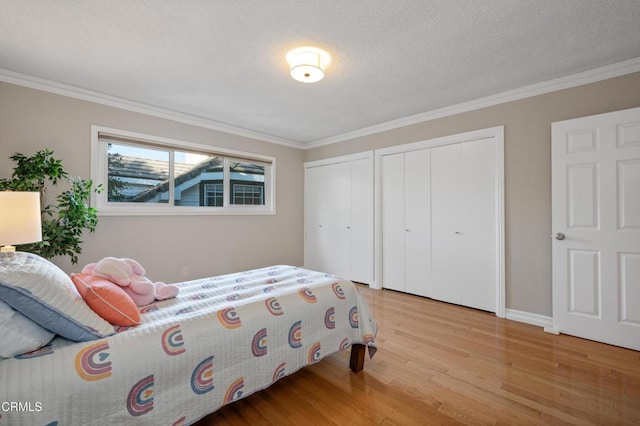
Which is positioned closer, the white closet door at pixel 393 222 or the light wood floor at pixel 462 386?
the light wood floor at pixel 462 386

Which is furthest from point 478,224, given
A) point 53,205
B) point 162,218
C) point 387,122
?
point 53,205

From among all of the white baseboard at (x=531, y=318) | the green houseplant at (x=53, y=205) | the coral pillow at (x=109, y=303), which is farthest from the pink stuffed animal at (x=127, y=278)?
the white baseboard at (x=531, y=318)

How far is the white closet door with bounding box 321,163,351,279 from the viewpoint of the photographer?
4582 mm

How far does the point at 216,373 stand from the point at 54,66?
9.84 feet

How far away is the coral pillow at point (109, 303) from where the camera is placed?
4.26 feet

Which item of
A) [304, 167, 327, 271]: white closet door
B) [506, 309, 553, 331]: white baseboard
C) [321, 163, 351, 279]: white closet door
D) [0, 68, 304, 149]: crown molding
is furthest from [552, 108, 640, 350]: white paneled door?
[0, 68, 304, 149]: crown molding

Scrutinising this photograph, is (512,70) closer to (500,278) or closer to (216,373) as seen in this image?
(500,278)

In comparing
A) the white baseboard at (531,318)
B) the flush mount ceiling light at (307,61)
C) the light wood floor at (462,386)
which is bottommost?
the light wood floor at (462,386)

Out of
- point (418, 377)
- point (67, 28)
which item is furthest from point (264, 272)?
point (67, 28)

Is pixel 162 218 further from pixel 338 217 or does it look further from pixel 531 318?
pixel 531 318

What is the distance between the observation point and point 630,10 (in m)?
1.80

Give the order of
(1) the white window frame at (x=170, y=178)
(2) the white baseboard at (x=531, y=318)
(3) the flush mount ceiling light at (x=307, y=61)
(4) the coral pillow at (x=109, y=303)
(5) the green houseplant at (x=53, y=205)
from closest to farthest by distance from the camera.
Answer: (4) the coral pillow at (x=109, y=303) < (3) the flush mount ceiling light at (x=307, y=61) < (5) the green houseplant at (x=53, y=205) < (2) the white baseboard at (x=531, y=318) < (1) the white window frame at (x=170, y=178)

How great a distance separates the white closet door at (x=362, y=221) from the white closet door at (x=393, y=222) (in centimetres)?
21

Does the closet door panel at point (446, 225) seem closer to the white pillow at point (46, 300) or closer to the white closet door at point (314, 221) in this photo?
the white closet door at point (314, 221)
